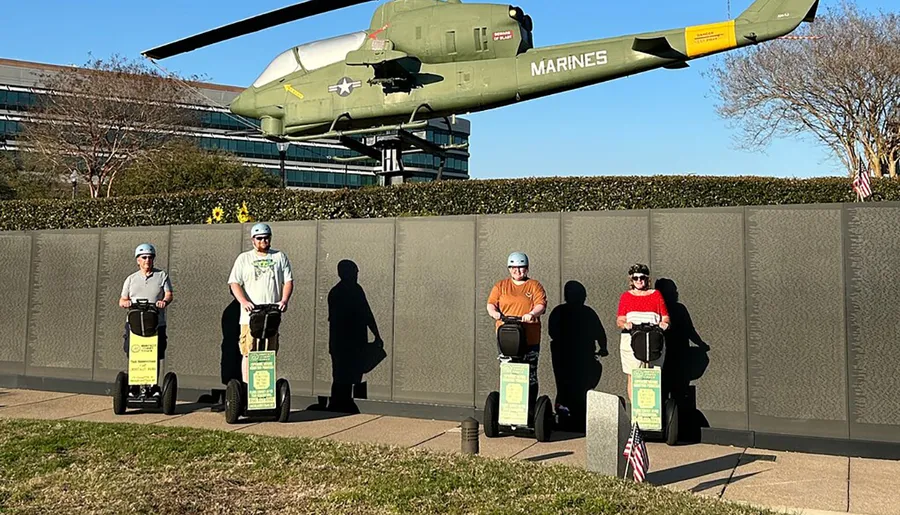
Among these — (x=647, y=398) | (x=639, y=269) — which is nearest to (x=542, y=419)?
(x=647, y=398)

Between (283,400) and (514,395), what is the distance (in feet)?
7.46

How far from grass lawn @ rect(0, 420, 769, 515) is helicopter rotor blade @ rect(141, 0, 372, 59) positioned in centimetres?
771

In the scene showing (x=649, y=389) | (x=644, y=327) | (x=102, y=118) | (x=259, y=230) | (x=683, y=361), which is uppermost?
(x=102, y=118)

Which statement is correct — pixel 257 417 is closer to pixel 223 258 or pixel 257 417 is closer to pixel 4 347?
pixel 223 258

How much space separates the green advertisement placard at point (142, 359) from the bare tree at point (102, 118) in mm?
26169

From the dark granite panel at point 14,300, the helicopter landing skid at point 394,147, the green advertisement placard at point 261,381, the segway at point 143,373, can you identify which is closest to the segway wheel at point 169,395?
the segway at point 143,373

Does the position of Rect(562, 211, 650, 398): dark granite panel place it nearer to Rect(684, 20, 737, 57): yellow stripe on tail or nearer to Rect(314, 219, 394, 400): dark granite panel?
Rect(314, 219, 394, 400): dark granite panel

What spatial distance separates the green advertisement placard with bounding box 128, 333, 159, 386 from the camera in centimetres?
777

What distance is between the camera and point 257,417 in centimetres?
735

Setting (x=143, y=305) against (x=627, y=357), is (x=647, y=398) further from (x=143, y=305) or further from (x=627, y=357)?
(x=143, y=305)

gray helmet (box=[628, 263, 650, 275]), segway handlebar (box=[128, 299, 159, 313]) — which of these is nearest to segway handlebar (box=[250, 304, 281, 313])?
segway handlebar (box=[128, 299, 159, 313])

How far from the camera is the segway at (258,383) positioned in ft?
23.6

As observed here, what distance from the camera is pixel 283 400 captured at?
24.2 feet

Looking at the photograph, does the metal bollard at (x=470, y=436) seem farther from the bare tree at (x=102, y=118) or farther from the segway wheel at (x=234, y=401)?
the bare tree at (x=102, y=118)
